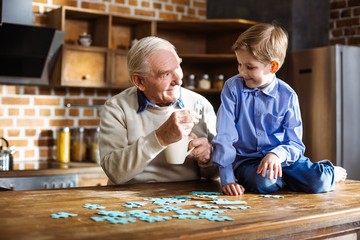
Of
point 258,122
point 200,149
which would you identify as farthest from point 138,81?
point 258,122

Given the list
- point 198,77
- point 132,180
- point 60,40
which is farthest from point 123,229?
point 198,77

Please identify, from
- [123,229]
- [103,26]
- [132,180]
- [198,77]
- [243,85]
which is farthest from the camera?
[198,77]

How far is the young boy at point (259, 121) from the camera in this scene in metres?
1.69

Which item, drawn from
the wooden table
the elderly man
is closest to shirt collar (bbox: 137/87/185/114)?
the elderly man

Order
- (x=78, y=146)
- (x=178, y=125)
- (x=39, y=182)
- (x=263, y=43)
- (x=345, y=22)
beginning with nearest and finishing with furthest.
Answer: (x=178, y=125), (x=263, y=43), (x=39, y=182), (x=78, y=146), (x=345, y=22)

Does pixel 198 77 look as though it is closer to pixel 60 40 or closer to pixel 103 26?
pixel 103 26

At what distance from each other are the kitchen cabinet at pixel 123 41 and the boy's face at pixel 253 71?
7.49 ft

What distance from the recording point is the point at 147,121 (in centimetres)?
195

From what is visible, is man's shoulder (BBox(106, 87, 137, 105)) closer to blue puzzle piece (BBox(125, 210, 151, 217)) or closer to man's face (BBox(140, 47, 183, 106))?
man's face (BBox(140, 47, 183, 106))

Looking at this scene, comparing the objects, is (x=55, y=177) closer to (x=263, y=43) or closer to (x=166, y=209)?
(x=263, y=43)

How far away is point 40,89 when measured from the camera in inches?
152

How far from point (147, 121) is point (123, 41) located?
8.02 feet

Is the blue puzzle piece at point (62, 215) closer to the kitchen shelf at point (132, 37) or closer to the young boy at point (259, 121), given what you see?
the young boy at point (259, 121)

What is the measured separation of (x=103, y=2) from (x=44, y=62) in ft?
2.91
